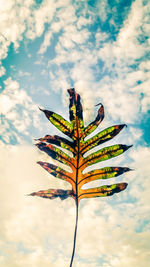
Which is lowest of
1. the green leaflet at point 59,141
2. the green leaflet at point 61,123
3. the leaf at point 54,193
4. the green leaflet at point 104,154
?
the leaf at point 54,193

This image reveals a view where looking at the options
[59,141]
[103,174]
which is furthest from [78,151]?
[103,174]

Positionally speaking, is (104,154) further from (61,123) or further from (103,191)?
(61,123)

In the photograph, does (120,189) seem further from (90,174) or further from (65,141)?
(65,141)

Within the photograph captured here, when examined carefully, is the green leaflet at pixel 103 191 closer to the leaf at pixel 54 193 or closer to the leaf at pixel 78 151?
the leaf at pixel 78 151

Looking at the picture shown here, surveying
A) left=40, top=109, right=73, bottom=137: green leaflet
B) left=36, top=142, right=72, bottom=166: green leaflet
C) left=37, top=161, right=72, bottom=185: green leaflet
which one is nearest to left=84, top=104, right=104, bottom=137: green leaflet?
left=40, top=109, right=73, bottom=137: green leaflet

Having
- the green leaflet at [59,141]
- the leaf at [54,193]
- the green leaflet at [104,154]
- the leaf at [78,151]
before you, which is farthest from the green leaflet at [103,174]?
the green leaflet at [59,141]

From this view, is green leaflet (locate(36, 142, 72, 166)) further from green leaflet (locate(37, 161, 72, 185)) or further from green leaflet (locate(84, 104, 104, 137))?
green leaflet (locate(84, 104, 104, 137))

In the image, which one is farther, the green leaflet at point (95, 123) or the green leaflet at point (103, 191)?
the green leaflet at point (95, 123)

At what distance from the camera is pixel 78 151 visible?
173cm

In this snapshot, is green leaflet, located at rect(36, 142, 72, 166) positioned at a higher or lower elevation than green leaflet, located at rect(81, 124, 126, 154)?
lower

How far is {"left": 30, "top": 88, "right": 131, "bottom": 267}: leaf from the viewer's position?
5.23 ft

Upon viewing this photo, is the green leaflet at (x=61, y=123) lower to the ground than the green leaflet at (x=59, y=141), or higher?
higher

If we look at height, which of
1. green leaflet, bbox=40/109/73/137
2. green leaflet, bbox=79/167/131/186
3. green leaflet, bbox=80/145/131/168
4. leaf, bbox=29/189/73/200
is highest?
green leaflet, bbox=40/109/73/137

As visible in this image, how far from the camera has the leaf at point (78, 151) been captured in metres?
1.59
